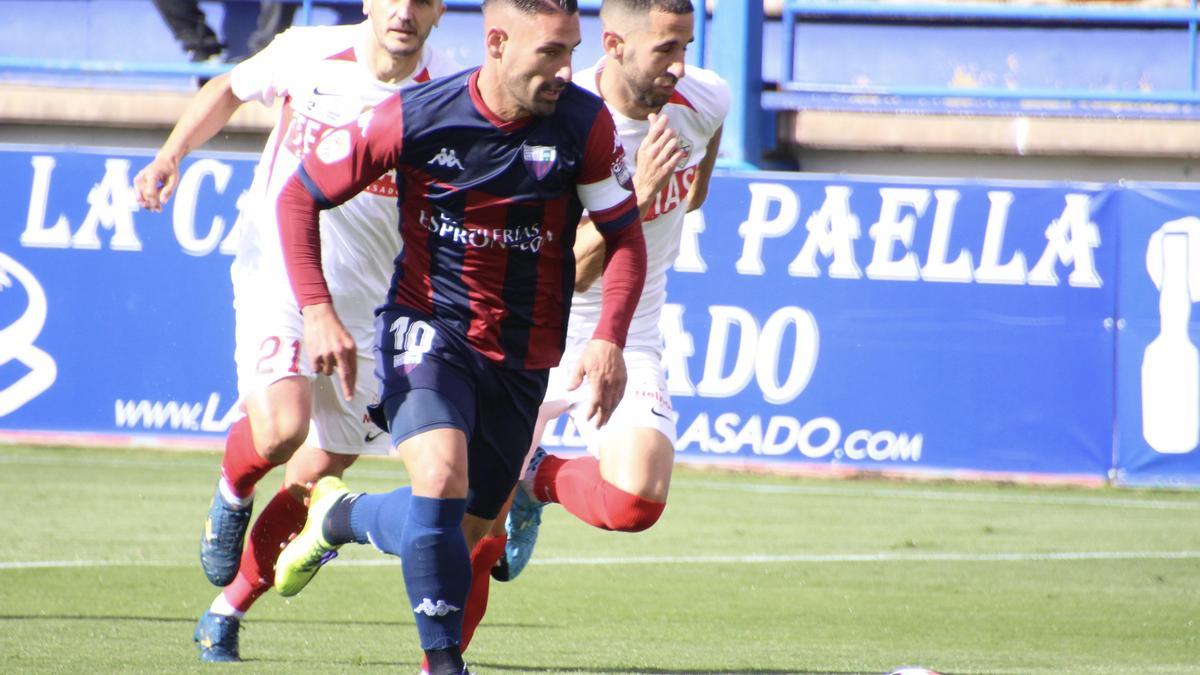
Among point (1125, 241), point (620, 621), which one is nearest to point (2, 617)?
point (620, 621)

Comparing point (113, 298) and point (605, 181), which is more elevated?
point (605, 181)

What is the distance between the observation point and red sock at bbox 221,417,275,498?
5902mm

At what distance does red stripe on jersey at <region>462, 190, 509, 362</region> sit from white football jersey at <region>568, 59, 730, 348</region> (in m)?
1.34

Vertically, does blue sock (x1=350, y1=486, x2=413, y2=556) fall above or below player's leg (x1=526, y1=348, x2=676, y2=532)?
above

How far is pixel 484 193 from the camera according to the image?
488 centimetres

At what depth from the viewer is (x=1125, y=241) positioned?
12.2 meters

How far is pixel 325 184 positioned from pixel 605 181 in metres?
0.75

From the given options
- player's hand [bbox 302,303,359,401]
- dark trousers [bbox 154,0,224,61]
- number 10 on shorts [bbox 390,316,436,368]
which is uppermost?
player's hand [bbox 302,303,359,401]

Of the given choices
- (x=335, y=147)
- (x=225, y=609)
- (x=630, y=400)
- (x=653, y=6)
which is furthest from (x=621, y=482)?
(x=335, y=147)

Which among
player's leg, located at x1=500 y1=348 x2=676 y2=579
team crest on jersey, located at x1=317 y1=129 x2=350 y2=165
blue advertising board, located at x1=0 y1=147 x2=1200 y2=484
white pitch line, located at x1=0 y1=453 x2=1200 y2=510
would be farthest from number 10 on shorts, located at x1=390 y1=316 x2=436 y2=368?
blue advertising board, located at x1=0 y1=147 x2=1200 y2=484

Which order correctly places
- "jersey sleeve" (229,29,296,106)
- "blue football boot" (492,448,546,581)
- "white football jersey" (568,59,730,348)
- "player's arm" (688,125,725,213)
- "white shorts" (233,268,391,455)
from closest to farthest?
1. "white shorts" (233,268,391,455)
2. "jersey sleeve" (229,29,296,106)
3. "white football jersey" (568,59,730,348)
4. "player's arm" (688,125,725,213)
5. "blue football boot" (492,448,546,581)

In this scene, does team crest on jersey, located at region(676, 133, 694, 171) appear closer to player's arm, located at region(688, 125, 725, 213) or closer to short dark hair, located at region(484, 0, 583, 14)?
player's arm, located at region(688, 125, 725, 213)

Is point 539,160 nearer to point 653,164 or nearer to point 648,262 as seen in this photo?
point 653,164

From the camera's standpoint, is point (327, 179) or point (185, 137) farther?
point (185, 137)
